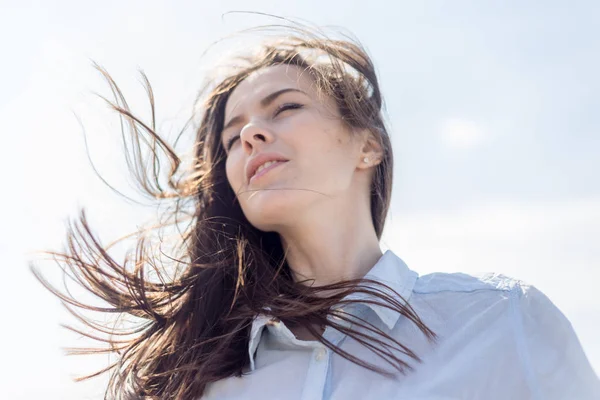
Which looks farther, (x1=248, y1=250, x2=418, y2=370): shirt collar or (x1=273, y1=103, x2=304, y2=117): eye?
(x1=273, y1=103, x2=304, y2=117): eye

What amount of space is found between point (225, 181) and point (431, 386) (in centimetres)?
148

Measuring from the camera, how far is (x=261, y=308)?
Result: 116 inches

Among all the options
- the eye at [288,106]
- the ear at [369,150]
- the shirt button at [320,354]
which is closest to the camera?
the shirt button at [320,354]

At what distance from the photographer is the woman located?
2480mm

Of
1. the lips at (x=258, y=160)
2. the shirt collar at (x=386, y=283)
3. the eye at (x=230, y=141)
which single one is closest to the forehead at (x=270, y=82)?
the eye at (x=230, y=141)

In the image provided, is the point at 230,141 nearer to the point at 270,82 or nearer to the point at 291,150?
the point at 270,82

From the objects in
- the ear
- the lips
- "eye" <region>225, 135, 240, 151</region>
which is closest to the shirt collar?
the ear

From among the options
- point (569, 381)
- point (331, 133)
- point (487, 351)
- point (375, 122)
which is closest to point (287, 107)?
point (331, 133)

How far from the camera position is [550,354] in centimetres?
240

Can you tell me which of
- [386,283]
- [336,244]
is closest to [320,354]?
[386,283]

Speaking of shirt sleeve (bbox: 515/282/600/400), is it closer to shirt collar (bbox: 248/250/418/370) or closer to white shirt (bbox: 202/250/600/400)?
white shirt (bbox: 202/250/600/400)

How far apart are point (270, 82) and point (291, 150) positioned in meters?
0.39

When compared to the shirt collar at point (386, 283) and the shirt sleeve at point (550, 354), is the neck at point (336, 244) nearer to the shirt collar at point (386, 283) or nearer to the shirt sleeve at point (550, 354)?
the shirt collar at point (386, 283)

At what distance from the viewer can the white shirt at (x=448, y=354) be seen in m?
2.39
